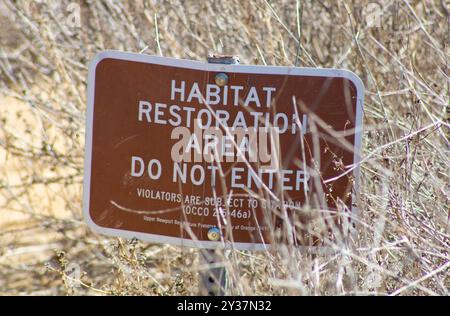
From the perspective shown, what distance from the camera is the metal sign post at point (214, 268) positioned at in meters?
2.62

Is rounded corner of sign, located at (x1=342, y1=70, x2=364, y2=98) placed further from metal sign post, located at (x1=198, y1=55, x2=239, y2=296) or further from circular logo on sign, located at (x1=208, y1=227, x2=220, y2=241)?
circular logo on sign, located at (x1=208, y1=227, x2=220, y2=241)

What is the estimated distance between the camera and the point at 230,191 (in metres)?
2.62

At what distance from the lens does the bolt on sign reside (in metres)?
2.60

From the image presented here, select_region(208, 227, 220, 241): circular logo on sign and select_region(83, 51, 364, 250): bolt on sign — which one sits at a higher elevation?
select_region(83, 51, 364, 250): bolt on sign

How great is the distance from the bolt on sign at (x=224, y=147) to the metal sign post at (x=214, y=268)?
22mm

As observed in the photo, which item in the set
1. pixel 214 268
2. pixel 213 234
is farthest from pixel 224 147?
pixel 214 268

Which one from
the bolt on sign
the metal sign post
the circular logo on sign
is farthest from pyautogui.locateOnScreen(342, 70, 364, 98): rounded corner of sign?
the circular logo on sign

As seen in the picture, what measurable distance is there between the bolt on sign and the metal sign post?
0.07 ft

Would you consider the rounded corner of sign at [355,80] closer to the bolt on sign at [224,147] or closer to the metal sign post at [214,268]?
the bolt on sign at [224,147]

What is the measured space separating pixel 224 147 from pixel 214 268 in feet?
1.25

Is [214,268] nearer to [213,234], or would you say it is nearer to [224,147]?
[213,234]

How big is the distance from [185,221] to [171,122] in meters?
0.31

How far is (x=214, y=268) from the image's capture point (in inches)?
104

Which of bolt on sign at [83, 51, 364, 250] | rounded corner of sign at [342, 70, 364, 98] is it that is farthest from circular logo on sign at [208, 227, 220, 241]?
rounded corner of sign at [342, 70, 364, 98]
